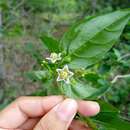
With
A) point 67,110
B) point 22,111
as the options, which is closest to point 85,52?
point 67,110

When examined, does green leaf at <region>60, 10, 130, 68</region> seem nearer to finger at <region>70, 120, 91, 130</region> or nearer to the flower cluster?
the flower cluster

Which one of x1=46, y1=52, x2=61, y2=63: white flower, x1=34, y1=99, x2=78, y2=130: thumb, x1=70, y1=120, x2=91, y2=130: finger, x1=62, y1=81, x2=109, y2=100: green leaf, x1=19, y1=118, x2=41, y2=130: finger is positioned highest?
x1=46, y1=52, x2=61, y2=63: white flower

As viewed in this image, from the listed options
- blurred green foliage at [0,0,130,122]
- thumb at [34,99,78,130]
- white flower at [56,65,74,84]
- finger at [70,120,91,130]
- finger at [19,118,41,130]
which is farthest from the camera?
blurred green foliage at [0,0,130,122]

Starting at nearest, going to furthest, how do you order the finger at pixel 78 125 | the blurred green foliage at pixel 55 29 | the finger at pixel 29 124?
the finger at pixel 78 125 → the finger at pixel 29 124 → the blurred green foliage at pixel 55 29

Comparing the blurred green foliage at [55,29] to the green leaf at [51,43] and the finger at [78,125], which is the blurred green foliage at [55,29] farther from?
the green leaf at [51,43]

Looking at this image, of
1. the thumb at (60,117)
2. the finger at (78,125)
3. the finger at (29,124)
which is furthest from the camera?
the finger at (29,124)

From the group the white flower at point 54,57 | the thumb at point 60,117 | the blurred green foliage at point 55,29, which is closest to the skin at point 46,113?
the thumb at point 60,117

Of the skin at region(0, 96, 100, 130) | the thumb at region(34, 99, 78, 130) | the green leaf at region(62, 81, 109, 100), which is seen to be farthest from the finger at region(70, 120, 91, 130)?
the green leaf at region(62, 81, 109, 100)

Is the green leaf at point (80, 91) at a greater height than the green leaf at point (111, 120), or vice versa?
the green leaf at point (80, 91)
